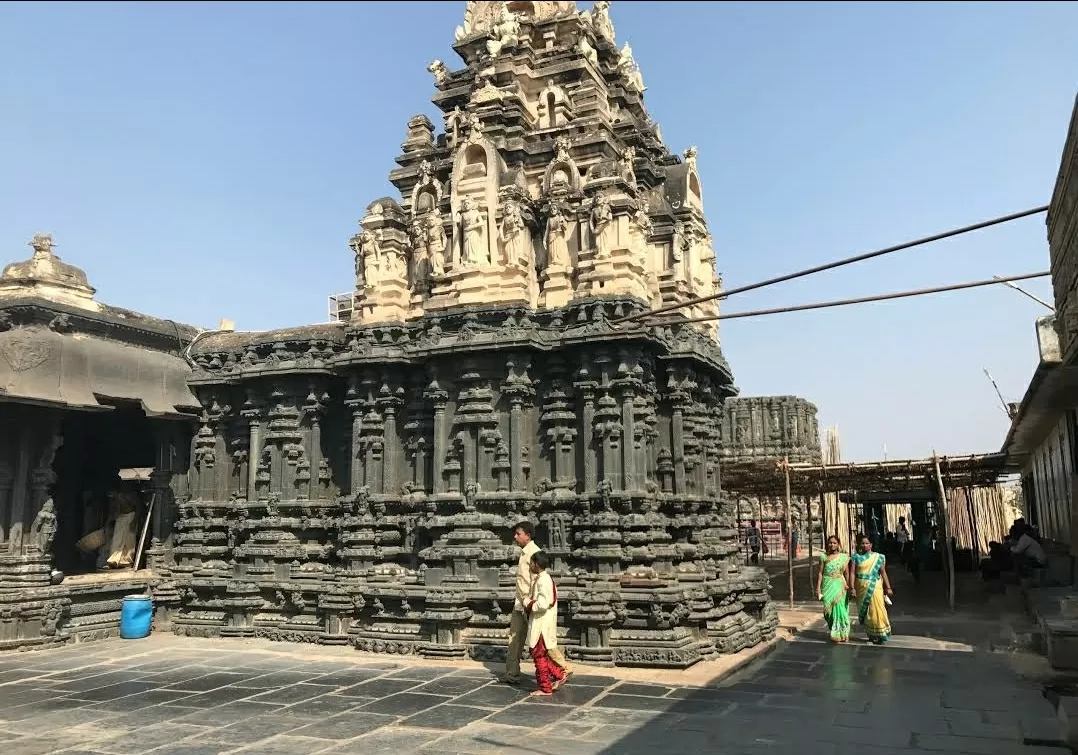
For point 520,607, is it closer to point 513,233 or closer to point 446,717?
point 446,717

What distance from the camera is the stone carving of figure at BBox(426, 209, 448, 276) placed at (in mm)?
15281

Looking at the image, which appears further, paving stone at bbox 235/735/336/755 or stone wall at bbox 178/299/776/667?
stone wall at bbox 178/299/776/667

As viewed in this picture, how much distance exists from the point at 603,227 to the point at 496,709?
798 cm

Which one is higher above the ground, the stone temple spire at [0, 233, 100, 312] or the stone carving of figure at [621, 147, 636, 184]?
the stone carving of figure at [621, 147, 636, 184]

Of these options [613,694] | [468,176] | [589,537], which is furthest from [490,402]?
[613,694]

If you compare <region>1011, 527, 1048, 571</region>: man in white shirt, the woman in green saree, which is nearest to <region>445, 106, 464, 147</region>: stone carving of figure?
the woman in green saree

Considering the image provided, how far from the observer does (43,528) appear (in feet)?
48.0

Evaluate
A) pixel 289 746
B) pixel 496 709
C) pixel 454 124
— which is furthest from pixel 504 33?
pixel 289 746

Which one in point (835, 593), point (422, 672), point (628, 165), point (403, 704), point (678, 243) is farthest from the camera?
point (678, 243)

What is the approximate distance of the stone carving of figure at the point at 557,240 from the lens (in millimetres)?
14648

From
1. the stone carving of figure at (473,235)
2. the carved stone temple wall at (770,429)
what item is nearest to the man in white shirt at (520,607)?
the stone carving of figure at (473,235)

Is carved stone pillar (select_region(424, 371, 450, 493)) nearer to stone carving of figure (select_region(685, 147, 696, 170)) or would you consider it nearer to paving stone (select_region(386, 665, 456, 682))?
paving stone (select_region(386, 665, 456, 682))

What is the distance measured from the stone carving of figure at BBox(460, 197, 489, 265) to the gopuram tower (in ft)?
0.17

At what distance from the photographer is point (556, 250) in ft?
48.1
